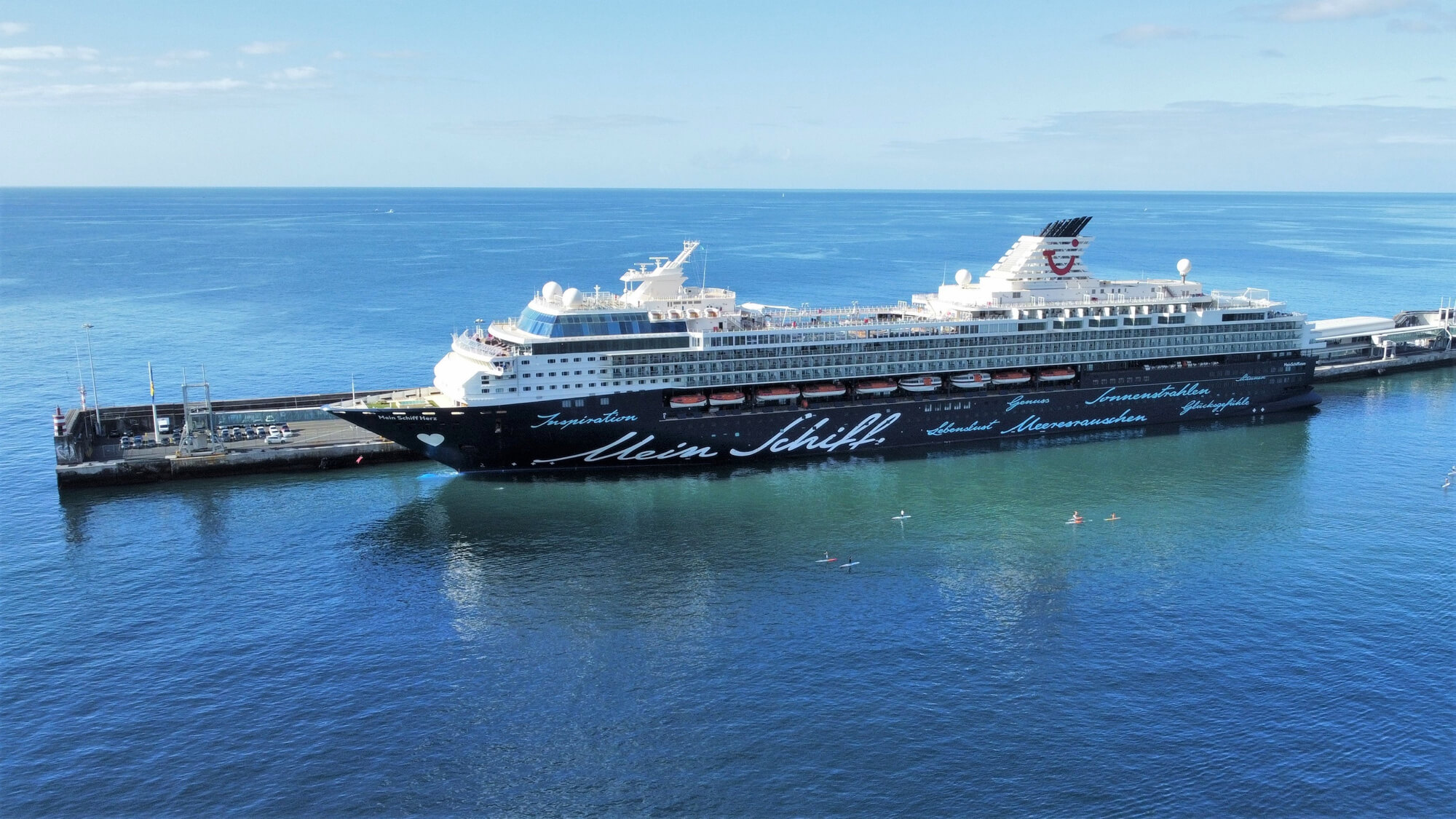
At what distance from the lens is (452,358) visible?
58.2 metres

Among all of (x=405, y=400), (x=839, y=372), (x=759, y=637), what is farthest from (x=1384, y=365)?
(x=405, y=400)

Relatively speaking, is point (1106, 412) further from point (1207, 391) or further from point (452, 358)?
point (452, 358)

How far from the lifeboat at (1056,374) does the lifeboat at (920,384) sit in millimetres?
7212

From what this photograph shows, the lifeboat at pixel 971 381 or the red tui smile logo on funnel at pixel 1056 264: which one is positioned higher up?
the red tui smile logo on funnel at pixel 1056 264

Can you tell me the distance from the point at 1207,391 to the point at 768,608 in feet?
145

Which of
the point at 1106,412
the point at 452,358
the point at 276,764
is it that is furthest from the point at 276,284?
the point at 276,764

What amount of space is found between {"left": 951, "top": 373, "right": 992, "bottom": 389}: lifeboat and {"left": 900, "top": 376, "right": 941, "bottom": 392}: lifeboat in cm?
110

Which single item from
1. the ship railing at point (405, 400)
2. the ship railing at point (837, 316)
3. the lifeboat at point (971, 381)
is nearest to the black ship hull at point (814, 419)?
the lifeboat at point (971, 381)

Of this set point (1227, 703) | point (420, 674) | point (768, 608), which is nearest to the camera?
point (1227, 703)

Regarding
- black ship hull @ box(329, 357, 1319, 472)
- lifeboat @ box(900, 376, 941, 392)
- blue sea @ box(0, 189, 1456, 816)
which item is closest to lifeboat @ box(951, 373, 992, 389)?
black ship hull @ box(329, 357, 1319, 472)

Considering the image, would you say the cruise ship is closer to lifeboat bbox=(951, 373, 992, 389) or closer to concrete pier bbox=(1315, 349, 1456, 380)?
lifeboat bbox=(951, 373, 992, 389)

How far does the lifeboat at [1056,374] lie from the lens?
65.1 m

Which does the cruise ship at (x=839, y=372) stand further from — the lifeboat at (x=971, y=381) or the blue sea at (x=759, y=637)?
the blue sea at (x=759, y=637)

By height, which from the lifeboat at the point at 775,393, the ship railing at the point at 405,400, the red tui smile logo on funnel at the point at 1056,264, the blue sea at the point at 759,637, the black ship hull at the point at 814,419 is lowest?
the blue sea at the point at 759,637
